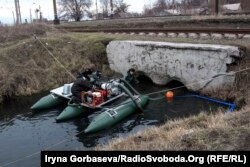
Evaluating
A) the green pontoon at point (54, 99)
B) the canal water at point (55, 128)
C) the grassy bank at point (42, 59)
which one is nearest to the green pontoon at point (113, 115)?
the canal water at point (55, 128)

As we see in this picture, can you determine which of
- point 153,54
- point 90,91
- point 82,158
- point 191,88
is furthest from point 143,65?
point 82,158

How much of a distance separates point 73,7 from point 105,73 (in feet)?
166

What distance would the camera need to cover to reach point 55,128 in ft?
40.6

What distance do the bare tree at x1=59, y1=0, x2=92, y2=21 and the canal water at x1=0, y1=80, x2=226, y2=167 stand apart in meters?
51.0

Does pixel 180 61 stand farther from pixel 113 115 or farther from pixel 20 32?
pixel 20 32

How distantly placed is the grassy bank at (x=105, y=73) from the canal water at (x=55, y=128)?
5.14 ft

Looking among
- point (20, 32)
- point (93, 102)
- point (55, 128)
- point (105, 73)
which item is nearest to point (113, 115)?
point (93, 102)

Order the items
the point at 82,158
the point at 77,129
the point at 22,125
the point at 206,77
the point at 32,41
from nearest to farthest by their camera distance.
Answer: the point at 82,158 < the point at 77,129 < the point at 22,125 < the point at 206,77 < the point at 32,41

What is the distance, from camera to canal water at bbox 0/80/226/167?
10.6 metres

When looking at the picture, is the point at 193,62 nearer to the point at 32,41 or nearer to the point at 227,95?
the point at 227,95

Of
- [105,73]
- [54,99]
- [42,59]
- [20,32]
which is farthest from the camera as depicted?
[20,32]

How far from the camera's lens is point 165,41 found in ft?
56.1

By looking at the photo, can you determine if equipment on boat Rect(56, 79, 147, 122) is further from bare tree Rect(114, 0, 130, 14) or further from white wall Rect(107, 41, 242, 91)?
bare tree Rect(114, 0, 130, 14)

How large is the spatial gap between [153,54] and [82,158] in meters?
11.1
